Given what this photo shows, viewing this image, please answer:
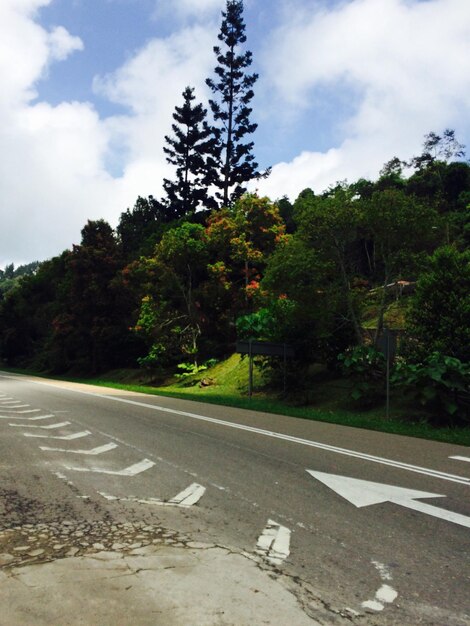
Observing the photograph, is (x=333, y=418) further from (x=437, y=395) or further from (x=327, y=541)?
(x=327, y=541)

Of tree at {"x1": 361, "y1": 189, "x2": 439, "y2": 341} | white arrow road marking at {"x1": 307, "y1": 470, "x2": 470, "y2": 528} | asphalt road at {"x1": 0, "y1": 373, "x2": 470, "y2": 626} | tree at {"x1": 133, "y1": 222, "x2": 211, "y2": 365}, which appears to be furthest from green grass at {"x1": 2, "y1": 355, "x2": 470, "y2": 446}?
white arrow road marking at {"x1": 307, "y1": 470, "x2": 470, "y2": 528}

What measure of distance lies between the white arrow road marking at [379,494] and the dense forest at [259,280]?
26.7 feet

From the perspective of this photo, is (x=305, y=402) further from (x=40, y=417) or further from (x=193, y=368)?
(x=193, y=368)

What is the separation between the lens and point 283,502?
5.35m

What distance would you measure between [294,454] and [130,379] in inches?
1226

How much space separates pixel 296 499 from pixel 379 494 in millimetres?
1025

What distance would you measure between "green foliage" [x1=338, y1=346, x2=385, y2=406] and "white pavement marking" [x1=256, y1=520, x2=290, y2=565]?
43.2ft

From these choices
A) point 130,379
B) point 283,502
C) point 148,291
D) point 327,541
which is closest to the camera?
point 327,541

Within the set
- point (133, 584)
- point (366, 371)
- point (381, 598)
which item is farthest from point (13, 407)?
point (381, 598)

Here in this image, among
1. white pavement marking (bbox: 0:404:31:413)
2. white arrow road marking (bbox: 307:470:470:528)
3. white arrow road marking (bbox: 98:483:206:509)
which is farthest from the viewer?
white pavement marking (bbox: 0:404:31:413)

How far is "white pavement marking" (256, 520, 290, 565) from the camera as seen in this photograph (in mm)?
3805

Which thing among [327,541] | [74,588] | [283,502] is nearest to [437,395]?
[283,502]

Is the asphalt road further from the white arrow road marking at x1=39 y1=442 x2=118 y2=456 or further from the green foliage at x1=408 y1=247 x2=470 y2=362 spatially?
the green foliage at x1=408 y1=247 x2=470 y2=362

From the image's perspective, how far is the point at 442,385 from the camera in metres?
13.7
